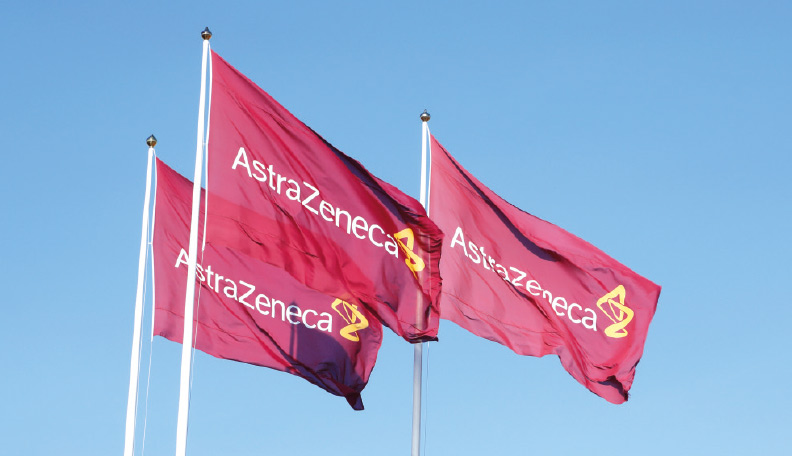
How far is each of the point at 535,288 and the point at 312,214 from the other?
5746 millimetres

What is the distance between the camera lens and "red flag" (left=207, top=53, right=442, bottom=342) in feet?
76.3

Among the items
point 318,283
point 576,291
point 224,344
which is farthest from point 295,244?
point 576,291

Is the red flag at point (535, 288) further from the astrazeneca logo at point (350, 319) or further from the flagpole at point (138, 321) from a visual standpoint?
the flagpole at point (138, 321)

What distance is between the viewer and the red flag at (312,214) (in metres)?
23.3

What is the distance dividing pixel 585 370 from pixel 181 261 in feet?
27.9

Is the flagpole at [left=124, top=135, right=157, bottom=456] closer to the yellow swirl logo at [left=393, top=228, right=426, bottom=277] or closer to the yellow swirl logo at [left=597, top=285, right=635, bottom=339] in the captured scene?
the yellow swirl logo at [left=393, top=228, right=426, bottom=277]

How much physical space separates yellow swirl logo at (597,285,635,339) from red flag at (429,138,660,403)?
21mm

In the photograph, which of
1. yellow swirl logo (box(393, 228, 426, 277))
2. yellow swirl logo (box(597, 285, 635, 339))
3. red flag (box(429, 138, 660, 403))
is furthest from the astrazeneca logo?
yellow swirl logo (box(597, 285, 635, 339))

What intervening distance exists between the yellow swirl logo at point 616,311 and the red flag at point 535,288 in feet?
0.07

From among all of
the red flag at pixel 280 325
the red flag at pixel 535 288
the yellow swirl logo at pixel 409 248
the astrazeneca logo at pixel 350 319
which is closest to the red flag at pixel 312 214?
the yellow swirl logo at pixel 409 248

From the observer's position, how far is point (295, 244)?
2386cm

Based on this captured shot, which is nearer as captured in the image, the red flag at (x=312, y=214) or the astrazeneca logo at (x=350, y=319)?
the red flag at (x=312, y=214)

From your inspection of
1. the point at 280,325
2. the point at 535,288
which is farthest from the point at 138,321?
the point at 535,288

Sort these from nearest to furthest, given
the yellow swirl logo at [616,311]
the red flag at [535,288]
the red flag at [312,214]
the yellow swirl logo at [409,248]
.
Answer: the red flag at [312,214] → the yellow swirl logo at [409,248] → the red flag at [535,288] → the yellow swirl logo at [616,311]
